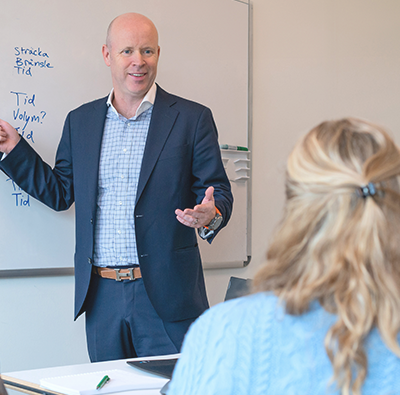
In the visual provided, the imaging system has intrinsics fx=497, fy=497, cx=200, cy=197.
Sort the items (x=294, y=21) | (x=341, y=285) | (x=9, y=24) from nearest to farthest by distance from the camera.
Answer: (x=341, y=285) < (x=9, y=24) < (x=294, y=21)

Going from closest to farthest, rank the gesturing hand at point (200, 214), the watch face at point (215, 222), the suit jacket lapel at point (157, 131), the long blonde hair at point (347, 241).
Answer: the long blonde hair at point (347, 241) < the gesturing hand at point (200, 214) < the watch face at point (215, 222) < the suit jacket lapel at point (157, 131)

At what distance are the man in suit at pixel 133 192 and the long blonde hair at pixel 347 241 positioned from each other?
1.14m

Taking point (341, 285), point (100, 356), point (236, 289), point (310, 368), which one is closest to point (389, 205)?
point (341, 285)

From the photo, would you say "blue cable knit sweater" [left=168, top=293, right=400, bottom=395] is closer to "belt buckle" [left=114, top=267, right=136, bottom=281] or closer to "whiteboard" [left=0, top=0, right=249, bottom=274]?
"belt buckle" [left=114, top=267, right=136, bottom=281]

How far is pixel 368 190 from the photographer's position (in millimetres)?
730

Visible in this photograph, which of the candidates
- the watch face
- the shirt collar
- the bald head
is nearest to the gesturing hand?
the watch face

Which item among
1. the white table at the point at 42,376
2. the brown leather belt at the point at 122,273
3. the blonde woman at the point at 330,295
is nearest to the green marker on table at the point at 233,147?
the brown leather belt at the point at 122,273

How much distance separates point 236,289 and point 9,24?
1.54 meters

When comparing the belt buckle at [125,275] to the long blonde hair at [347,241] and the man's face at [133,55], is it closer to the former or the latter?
the man's face at [133,55]

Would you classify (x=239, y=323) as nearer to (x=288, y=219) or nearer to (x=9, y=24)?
(x=288, y=219)

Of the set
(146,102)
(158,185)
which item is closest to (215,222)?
(158,185)

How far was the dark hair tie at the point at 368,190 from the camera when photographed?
28.7 inches

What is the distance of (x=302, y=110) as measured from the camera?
321 cm

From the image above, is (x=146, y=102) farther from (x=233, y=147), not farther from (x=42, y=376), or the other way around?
(x=42, y=376)
